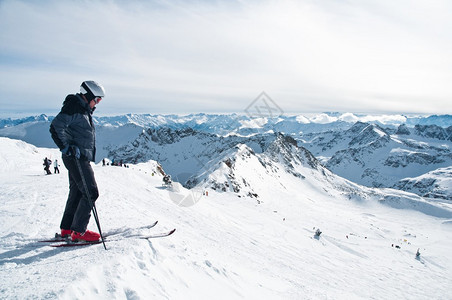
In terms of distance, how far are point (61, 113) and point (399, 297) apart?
1977 centimetres

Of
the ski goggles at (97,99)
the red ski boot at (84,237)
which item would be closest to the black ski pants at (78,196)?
the red ski boot at (84,237)

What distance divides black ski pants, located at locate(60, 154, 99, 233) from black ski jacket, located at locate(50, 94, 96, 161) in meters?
0.30

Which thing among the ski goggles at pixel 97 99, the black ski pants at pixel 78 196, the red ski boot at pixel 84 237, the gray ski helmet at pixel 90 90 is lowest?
the red ski boot at pixel 84 237

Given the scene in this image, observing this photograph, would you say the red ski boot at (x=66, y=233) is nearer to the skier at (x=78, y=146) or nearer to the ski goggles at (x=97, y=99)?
the skier at (x=78, y=146)

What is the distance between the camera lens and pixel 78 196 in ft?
20.5

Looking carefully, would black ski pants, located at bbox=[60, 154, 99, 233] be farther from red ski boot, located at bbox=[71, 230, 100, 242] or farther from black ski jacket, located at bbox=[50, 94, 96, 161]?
black ski jacket, located at bbox=[50, 94, 96, 161]

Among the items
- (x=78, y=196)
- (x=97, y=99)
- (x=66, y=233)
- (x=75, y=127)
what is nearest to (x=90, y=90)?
(x=97, y=99)

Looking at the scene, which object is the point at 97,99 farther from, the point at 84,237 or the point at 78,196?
the point at 84,237

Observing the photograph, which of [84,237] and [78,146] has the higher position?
[78,146]

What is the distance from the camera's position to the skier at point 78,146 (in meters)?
5.64

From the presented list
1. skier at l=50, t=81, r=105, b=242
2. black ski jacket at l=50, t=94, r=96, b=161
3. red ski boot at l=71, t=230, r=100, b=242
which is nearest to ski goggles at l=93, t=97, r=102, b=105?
skier at l=50, t=81, r=105, b=242

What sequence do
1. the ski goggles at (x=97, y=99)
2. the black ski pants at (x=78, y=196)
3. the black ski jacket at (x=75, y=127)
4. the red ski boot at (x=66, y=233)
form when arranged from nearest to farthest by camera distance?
the black ski jacket at (x=75, y=127) < the black ski pants at (x=78, y=196) < the ski goggles at (x=97, y=99) < the red ski boot at (x=66, y=233)

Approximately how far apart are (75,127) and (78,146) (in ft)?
1.47

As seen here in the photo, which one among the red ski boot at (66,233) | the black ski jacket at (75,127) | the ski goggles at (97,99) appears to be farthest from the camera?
the red ski boot at (66,233)
